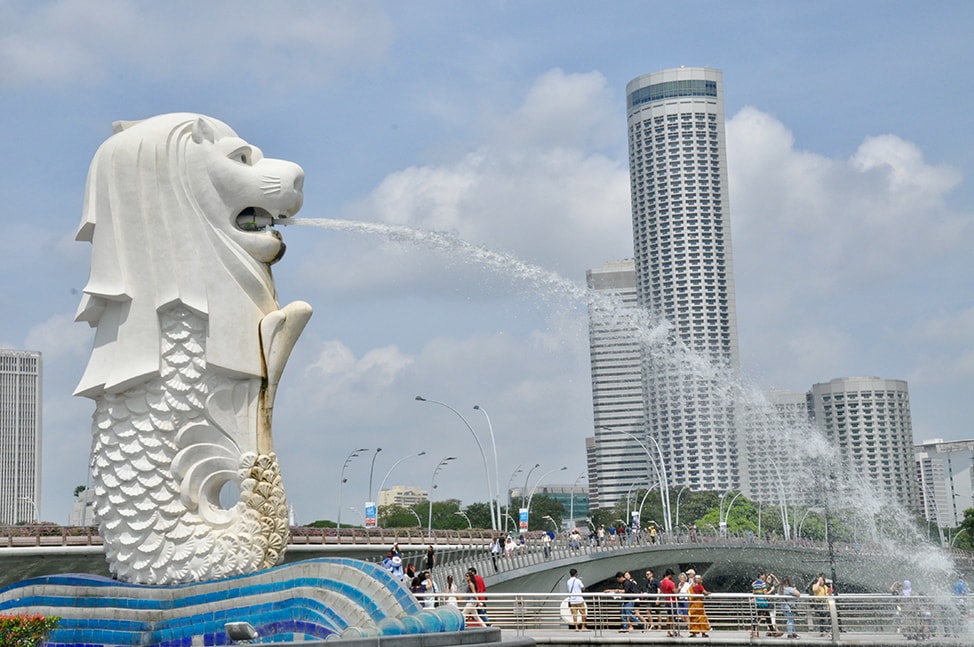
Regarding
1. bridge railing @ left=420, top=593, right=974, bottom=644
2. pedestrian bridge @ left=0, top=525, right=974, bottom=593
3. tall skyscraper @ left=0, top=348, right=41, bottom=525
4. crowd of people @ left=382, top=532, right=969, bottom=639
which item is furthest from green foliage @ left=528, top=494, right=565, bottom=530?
bridge railing @ left=420, top=593, right=974, bottom=644

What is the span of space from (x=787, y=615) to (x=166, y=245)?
38.0 ft

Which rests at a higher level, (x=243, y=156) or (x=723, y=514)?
(x=243, y=156)

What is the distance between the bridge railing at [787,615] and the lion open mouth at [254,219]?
6373 millimetres

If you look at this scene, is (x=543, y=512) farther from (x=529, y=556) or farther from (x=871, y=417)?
(x=529, y=556)

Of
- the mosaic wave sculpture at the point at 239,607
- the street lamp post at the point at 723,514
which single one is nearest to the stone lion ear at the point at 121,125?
the mosaic wave sculpture at the point at 239,607

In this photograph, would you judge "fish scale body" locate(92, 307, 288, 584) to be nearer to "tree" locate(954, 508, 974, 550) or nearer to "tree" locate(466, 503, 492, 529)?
"tree" locate(954, 508, 974, 550)

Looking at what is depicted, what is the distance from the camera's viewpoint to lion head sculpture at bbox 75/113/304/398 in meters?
18.1

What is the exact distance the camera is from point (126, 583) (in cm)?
1766

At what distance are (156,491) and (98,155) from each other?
5.06 metres

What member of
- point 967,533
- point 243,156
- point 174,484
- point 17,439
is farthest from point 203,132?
point 17,439

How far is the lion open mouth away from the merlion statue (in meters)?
0.15

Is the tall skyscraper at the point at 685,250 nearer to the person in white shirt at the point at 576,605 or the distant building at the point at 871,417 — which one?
the distant building at the point at 871,417

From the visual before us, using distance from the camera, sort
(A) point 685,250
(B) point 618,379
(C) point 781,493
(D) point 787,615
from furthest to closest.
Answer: (A) point 685,250 < (B) point 618,379 < (C) point 781,493 < (D) point 787,615

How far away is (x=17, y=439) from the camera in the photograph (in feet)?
632
